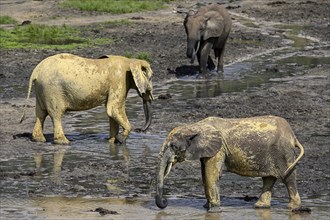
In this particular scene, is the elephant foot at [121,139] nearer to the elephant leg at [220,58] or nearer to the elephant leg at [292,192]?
the elephant leg at [292,192]

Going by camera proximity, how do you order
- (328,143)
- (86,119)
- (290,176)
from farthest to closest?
(86,119) → (328,143) → (290,176)

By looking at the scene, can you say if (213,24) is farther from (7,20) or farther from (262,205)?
(262,205)

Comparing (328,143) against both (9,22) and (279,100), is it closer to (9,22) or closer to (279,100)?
(279,100)

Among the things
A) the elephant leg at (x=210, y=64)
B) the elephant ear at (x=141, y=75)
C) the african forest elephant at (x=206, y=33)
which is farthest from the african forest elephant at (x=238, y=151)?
the elephant leg at (x=210, y=64)

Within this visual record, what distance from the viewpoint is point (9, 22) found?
31.4m

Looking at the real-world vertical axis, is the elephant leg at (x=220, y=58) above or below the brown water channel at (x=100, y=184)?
below

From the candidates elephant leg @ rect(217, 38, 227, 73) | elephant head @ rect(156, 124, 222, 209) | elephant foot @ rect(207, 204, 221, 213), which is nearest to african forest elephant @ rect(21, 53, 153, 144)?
elephant head @ rect(156, 124, 222, 209)

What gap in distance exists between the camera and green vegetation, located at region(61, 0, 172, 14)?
35.1m

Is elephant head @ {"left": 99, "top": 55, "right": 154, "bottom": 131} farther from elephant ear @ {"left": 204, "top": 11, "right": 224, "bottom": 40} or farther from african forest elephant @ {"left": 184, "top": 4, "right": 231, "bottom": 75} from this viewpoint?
elephant ear @ {"left": 204, "top": 11, "right": 224, "bottom": 40}

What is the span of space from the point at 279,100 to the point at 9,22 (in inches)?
535

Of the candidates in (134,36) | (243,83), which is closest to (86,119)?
(243,83)

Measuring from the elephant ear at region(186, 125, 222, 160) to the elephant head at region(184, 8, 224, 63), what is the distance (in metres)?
11.6

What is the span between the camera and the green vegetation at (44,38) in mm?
26422

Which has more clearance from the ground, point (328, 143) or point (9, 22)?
point (328, 143)
